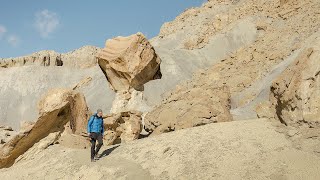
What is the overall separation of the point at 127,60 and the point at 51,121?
12.0 metres

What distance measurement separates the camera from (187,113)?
12023 mm

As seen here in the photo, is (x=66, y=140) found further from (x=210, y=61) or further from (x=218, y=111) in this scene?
(x=210, y=61)

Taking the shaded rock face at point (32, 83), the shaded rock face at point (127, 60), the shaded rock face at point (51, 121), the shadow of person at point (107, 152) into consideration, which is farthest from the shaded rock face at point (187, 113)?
the shaded rock face at point (32, 83)

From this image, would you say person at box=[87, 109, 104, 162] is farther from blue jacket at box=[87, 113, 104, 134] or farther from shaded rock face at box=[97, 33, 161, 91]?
shaded rock face at box=[97, 33, 161, 91]

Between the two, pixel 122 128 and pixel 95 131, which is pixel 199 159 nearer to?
pixel 95 131

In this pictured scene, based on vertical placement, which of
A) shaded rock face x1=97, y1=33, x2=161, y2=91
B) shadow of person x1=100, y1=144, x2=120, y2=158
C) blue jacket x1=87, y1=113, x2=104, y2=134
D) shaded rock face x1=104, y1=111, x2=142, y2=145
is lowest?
shadow of person x1=100, y1=144, x2=120, y2=158

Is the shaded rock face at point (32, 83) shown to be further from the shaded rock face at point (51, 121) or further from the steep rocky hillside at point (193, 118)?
the shaded rock face at point (51, 121)

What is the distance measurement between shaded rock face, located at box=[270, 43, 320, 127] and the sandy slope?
0.53 m

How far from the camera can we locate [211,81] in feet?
87.1

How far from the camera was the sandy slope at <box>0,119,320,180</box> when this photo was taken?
24.6 ft

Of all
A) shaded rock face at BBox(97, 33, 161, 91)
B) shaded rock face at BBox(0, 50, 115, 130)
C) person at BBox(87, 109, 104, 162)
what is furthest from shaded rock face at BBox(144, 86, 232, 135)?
shaded rock face at BBox(0, 50, 115, 130)

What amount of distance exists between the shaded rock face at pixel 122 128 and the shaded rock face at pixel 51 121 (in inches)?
41.4

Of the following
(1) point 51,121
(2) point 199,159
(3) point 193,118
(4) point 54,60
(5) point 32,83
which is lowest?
(2) point 199,159

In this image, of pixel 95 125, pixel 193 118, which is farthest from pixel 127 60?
pixel 95 125
